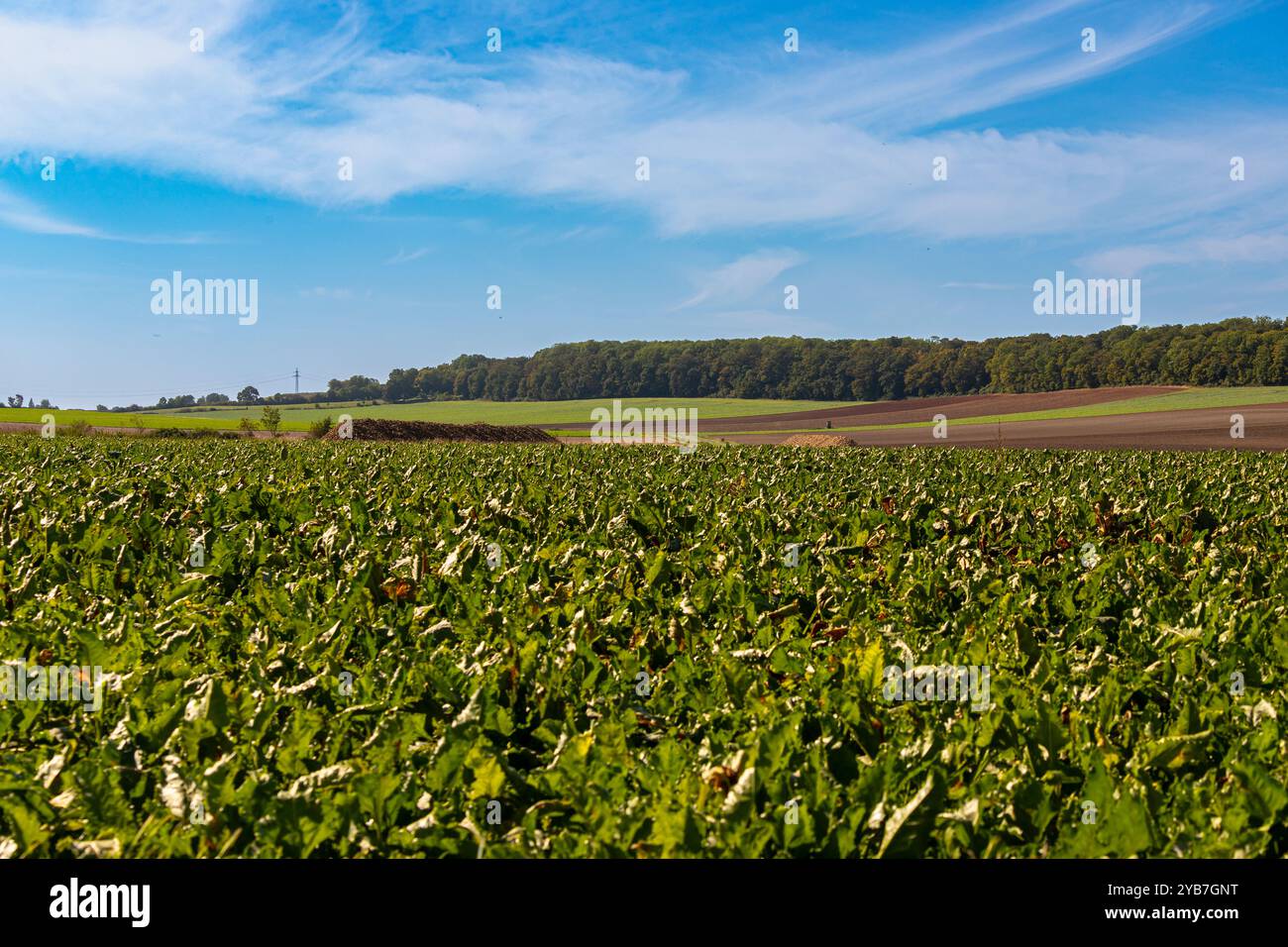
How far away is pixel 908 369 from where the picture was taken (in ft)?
389

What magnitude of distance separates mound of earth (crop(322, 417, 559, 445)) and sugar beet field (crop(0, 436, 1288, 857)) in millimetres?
45244

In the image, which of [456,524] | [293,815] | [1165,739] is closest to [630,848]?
[293,815]

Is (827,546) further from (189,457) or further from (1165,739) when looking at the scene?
(189,457)

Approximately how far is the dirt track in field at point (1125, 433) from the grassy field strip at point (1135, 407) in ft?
9.09

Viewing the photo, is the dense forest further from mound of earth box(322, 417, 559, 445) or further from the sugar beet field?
the sugar beet field

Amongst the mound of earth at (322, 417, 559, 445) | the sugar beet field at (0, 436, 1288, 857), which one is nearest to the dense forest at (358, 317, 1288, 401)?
the mound of earth at (322, 417, 559, 445)

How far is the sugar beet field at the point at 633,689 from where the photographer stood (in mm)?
3027

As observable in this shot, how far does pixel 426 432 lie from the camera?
5728 cm

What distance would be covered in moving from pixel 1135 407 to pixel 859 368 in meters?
43.7

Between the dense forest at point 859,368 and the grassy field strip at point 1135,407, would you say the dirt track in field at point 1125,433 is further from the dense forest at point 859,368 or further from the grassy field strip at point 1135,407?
the dense forest at point 859,368

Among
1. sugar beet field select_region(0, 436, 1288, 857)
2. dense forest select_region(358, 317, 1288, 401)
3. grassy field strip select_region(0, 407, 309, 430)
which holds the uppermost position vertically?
dense forest select_region(358, 317, 1288, 401)

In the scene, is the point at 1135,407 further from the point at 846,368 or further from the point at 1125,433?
the point at 846,368

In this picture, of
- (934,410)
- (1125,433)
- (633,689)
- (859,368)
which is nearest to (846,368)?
(859,368)

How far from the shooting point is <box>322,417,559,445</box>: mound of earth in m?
54.6
